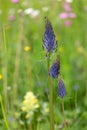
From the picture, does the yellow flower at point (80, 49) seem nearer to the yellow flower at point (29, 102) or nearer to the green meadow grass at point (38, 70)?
the green meadow grass at point (38, 70)

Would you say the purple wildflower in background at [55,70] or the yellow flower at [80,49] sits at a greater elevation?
the purple wildflower in background at [55,70]

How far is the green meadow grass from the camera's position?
2.46 m

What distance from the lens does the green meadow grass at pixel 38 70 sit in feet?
8.08

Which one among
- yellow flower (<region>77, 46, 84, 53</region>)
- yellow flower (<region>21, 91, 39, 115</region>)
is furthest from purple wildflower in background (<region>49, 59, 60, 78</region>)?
yellow flower (<region>77, 46, 84, 53</region>)

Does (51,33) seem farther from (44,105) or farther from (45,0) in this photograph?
(45,0)

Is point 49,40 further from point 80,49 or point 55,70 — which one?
point 80,49

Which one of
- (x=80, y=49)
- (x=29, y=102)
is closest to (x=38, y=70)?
(x=29, y=102)

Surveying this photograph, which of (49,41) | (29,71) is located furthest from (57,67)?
(29,71)

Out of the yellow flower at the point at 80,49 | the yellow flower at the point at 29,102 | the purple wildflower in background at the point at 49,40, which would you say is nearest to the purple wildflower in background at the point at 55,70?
the purple wildflower in background at the point at 49,40

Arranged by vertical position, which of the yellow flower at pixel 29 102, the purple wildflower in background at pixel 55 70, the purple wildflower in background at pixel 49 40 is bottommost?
the yellow flower at pixel 29 102

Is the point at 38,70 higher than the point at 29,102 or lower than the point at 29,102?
higher

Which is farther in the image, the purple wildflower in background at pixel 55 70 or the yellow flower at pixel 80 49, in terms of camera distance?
the yellow flower at pixel 80 49

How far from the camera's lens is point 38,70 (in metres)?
2.30

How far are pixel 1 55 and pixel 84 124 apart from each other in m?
0.99
